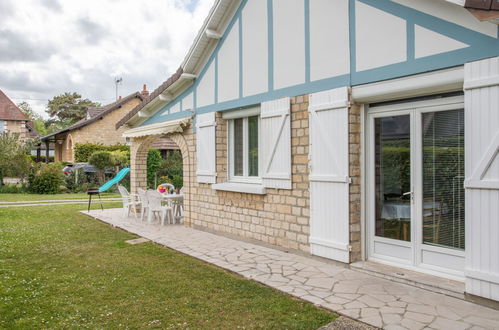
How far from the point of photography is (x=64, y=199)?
1870 cm

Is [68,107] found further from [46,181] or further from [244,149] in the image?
[244,149]

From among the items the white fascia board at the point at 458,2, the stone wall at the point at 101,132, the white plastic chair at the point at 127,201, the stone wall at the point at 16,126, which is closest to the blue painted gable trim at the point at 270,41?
the white fascia board at the point at 458,2

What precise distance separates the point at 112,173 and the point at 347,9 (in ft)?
71.5

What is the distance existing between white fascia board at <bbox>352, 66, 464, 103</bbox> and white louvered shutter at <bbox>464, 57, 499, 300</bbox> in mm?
276

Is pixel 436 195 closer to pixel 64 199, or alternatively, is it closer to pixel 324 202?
pixel 324 202

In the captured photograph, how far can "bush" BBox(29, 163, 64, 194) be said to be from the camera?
21.6 meters

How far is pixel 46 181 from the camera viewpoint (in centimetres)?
2161

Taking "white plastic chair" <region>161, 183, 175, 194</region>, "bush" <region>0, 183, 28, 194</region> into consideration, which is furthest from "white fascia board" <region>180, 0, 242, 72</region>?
"bush" <region>0, 183, 28, 194</region>

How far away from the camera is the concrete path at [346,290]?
419 cm

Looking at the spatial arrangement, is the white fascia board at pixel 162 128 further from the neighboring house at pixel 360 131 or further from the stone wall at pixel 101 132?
the stone wall at pixel 101 132

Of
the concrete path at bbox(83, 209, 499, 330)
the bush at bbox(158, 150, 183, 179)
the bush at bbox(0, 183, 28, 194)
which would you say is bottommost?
the concrete path at bbox(83, 209, 499, 330)

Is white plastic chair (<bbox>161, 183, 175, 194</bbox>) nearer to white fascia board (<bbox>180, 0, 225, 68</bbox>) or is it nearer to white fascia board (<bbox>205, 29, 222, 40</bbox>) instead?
white fascia board (<bbox>180, 0, 225, 68</bbox>)

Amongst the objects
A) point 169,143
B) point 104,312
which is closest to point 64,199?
point 169,143

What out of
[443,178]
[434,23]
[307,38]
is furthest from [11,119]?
[443,178]
